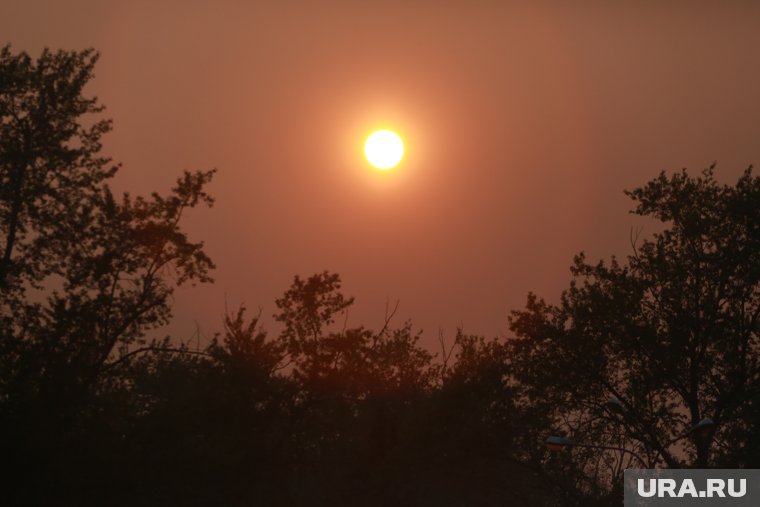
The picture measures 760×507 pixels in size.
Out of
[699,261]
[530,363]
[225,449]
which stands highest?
[699,261]

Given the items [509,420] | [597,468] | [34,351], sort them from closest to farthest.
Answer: [34,351]
[509,420]
[597,468]

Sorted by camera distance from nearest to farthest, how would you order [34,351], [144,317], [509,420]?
[34,351], [144,317], [509,420]

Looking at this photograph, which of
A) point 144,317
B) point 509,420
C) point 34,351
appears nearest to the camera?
point 34,351

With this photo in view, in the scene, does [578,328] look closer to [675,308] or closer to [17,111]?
[675,308]

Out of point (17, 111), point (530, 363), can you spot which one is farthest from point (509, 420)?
point (17, 111)

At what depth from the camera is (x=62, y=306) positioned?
34750 millimetres

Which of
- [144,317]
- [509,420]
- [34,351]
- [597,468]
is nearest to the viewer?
[34,351]

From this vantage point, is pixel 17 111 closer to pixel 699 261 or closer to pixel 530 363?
pixel 530 363

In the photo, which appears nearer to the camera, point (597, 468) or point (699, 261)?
point (699, 261)

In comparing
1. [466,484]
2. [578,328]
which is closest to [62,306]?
[466,484]

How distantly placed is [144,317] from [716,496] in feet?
73.4

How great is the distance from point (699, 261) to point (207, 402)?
19.9 metres

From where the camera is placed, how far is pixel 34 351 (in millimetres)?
33750

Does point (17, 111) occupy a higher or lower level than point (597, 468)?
higher
